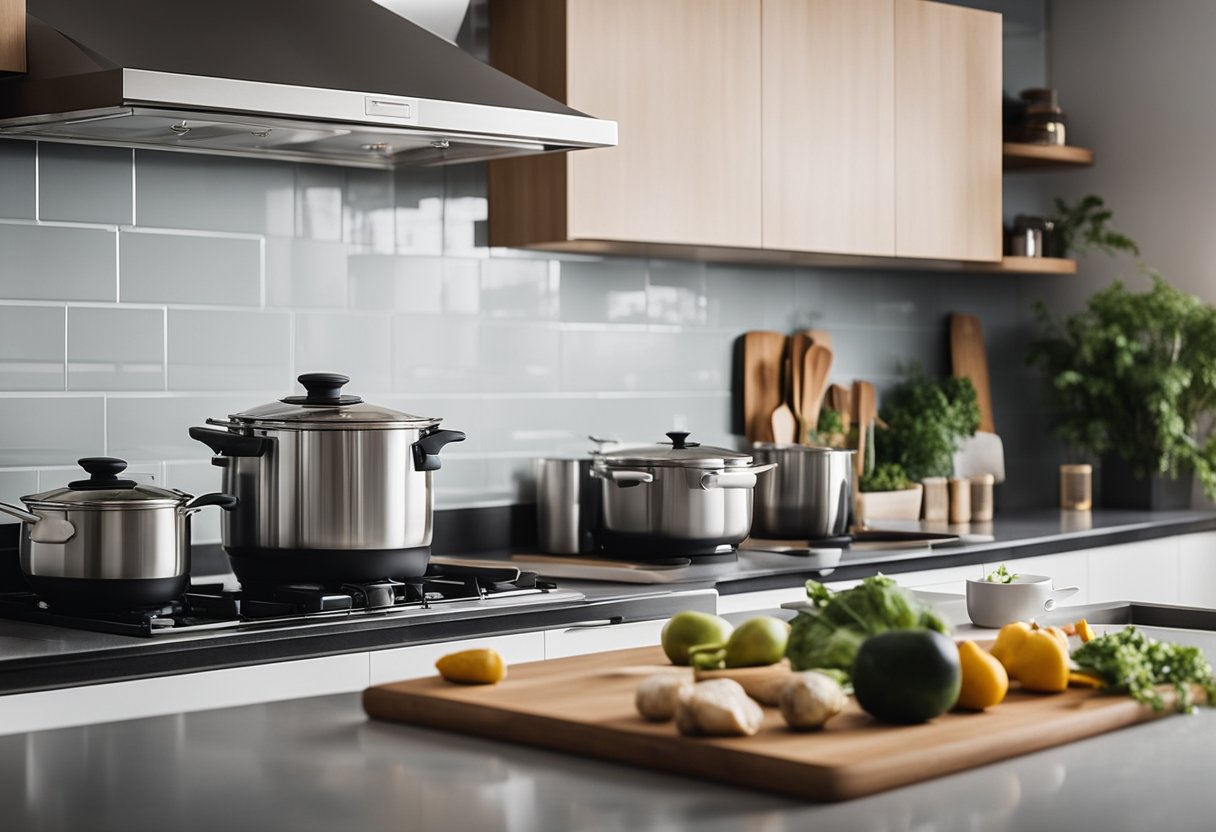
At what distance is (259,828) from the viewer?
4.16 feet

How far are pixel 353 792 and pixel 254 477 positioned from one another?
149 cm

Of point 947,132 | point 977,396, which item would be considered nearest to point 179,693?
point 947,132

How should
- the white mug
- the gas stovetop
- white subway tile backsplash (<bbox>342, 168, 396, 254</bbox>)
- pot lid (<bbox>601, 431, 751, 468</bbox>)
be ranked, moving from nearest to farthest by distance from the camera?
the white mug, the gas stovetop, pot lid (<bbox>601, 431, 751, 468</bbox>), white subway tile backsplash (<bbox>342, 168, 396, 254</bbox>)

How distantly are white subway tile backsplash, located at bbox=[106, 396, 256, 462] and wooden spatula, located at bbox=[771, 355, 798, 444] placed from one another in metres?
1.49

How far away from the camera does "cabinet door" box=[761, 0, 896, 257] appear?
12.6ft

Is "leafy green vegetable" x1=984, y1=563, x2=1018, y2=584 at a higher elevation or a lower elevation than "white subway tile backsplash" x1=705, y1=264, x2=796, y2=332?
lower

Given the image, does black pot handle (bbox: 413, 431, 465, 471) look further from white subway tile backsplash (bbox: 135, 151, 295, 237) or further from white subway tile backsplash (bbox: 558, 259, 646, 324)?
white subway tile backsplash (bbox: 558, 259, 646, 324)

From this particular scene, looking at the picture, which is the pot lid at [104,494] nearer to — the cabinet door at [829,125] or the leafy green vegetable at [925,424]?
the cabinet door at [829,125]

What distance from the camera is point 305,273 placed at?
339 centimetres

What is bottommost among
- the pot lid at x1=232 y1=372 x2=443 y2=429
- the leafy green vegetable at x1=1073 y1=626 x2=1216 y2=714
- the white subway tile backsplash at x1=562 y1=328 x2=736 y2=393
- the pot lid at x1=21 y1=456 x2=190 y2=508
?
the leafy green vegetable at x1=1073 y1=626 x2=1216 y2=714

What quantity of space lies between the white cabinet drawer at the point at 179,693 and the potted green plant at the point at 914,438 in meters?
2.02

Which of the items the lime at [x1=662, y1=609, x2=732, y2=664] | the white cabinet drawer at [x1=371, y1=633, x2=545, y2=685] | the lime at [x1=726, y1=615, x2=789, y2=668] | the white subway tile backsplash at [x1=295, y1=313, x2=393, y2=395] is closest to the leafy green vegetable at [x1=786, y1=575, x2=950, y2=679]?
the lime at [x1=726, y1=615, x2=789, y2=668]

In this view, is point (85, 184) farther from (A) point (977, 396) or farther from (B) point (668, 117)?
(A) point (977, 396)

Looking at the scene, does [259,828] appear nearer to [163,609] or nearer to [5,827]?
[5,827]
